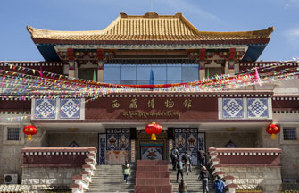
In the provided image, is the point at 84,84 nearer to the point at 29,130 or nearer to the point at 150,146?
the point at 29,130

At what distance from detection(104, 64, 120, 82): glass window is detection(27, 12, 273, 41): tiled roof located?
1.79m

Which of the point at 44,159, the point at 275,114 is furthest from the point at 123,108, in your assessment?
the point at 275,114

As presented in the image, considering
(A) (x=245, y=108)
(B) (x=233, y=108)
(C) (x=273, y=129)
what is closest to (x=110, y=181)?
(B) (x=233, y=108)

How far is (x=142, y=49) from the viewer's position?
2747 cm

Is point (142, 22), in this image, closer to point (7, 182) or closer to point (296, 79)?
point (296, 79)

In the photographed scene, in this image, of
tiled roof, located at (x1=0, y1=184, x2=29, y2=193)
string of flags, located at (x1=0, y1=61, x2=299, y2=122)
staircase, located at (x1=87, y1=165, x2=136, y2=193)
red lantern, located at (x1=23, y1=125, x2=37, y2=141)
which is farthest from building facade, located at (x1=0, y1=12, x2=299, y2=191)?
staircase, located at (x1=87, y1=165, x2=136, y2=193)

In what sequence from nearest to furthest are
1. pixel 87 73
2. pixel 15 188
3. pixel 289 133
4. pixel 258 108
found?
pixel 15 188 → pixel 258 108 → pixel 289 133 → pixel 87 73

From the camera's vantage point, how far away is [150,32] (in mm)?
30703

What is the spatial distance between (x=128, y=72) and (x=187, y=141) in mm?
5623

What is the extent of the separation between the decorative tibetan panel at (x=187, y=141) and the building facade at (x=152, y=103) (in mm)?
61

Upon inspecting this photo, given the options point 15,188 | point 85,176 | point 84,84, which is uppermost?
point 84,84

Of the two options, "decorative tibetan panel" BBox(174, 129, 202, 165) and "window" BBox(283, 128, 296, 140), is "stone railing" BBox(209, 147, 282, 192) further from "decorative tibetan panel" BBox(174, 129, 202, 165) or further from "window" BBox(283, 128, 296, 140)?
"decorative tibetan panel" BBox(174, 129, 202, 165)

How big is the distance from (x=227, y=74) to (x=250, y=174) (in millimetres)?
7484

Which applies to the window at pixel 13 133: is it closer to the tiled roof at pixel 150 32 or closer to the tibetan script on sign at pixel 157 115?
the tiled roof at pixel 150 32
